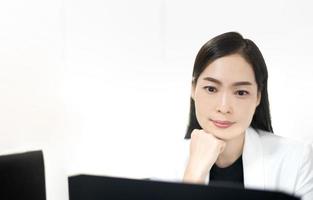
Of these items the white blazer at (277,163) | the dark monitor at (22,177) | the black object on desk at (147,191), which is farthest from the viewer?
the white blazer at (277,163)

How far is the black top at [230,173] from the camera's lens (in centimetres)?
185

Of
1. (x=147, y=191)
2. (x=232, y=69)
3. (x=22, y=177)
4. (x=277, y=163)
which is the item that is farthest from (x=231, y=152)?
(x=147, y=191)

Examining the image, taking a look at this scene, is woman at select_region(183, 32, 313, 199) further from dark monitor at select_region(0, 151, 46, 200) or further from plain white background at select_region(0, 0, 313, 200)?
dark monitor at select_region(0, 151, 46, 200)

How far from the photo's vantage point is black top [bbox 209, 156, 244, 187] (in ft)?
6.08

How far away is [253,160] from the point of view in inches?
71.7

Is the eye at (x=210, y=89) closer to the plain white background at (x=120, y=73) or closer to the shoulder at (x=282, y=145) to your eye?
the plain white background at (x=120, y=73)

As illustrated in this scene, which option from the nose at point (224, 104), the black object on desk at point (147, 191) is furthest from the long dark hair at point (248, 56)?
the black object on desk at point (147, 191)

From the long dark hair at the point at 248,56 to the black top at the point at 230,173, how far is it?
0.59 ft

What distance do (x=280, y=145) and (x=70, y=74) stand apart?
1.05 m

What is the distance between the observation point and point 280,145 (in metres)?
1.80

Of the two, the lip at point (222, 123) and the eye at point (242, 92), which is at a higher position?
the eye at point (242, 92)

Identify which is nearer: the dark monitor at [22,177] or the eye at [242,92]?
the dark monitor at [22,177]

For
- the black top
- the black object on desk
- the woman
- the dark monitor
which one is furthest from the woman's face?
the black object on desk

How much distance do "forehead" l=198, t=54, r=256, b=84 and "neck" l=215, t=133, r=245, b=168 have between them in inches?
9.4
